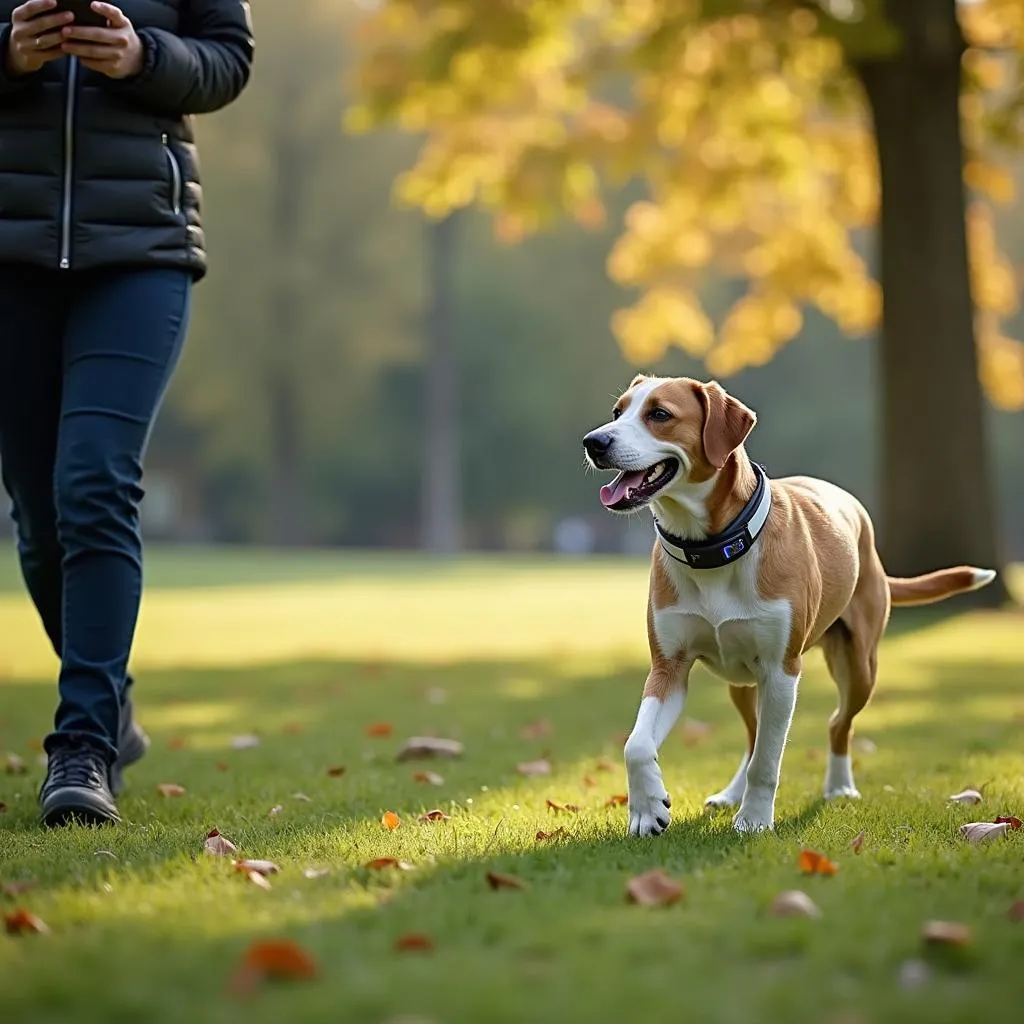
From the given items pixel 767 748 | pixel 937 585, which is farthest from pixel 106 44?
pixel 937 585

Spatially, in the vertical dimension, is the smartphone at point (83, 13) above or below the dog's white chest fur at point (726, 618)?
above

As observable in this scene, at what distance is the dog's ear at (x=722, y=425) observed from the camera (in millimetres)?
4234

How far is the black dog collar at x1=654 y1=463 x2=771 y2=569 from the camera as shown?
4.17 meters

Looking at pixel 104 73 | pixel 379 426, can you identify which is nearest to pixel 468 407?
pixel 379 426

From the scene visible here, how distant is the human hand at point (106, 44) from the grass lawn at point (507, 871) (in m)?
2.14

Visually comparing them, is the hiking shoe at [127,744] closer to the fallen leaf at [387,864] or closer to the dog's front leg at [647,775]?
the fallen leaf at [387,864]

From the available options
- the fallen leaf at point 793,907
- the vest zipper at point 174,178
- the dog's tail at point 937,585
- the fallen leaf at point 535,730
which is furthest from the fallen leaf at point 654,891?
the fallen leaf at point 535,730

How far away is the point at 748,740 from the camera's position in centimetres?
508

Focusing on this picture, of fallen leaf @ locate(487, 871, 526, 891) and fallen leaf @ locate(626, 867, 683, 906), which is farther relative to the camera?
fallen leaf @ locate(487, 871, 526, 891)

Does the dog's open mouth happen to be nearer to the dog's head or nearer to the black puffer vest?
the dog's head

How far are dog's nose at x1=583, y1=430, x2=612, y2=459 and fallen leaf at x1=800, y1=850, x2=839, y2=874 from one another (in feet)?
4.08

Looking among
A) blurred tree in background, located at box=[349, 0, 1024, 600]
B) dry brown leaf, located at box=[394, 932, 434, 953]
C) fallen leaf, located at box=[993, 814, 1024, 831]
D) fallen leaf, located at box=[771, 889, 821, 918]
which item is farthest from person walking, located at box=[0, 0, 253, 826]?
blurred tree in background, located at box=[349, 0, 1024, 600]

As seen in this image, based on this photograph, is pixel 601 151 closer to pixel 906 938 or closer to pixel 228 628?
pixel 228 628

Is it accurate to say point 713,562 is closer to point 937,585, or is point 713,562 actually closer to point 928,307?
point 937,585
